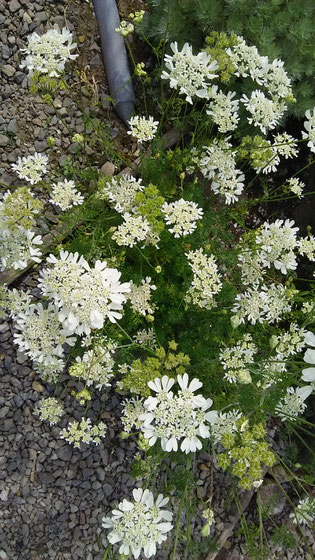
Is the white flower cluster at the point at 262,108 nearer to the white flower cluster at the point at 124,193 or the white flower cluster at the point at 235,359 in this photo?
the white flower cluster at the point at 124,193

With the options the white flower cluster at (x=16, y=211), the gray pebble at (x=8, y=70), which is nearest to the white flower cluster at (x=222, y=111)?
the white flower cluster at (x=16, y=211)

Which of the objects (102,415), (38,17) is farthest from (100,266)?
(38,17)

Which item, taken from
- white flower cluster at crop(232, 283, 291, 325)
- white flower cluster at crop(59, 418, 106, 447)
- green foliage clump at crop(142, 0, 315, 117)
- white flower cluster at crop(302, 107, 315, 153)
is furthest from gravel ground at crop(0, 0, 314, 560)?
white flower cluster at crop(302, 107, 315, 153)

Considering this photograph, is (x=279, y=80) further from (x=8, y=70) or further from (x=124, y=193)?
(x=8, y=70)

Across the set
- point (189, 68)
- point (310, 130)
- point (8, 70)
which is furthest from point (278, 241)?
point (8, 70)

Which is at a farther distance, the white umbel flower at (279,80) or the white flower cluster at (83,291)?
the white umbel flower at (279,80)

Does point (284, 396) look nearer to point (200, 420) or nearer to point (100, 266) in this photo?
point (200, 420)

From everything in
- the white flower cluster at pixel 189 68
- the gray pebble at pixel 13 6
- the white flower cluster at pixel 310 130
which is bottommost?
the white flower cluster at pixel 310 130
